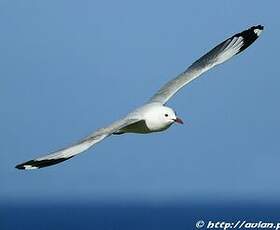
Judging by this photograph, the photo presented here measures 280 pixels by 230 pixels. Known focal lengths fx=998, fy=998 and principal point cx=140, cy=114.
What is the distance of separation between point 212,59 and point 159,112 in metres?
0.80

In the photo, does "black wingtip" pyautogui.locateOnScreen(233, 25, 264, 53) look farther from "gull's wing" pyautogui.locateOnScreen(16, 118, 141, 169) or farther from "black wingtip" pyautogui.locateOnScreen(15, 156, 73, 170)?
"black wingtip" pyautogui.locateOnScreen(15, 156, 73, 170)

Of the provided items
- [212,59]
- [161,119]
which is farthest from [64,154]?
[212,59]

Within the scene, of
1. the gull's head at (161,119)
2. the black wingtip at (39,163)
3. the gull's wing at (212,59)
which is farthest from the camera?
the gull's wing at (212,59)

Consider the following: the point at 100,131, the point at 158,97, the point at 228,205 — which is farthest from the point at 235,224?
the point at 228,205

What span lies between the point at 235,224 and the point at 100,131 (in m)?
1.57

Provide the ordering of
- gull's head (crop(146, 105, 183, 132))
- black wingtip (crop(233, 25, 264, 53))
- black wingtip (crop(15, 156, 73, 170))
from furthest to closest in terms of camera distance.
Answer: black wingtip (crop(233, 25, 264, 53))
gull's head (crop(146, 105, 183, 132))
black wingtip (crop(15, 156, 73, 170))

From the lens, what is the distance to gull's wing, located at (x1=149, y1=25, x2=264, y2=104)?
5172 millimetres

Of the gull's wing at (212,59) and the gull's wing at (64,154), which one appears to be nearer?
the gull's wing at (64,154)

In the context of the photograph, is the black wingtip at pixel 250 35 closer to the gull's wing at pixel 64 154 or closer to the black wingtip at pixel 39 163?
the gull's wing at pixel 64 154

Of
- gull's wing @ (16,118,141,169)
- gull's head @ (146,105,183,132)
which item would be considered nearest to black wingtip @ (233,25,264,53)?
gull's head @ (146,105,183,132)

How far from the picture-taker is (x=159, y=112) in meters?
4.62

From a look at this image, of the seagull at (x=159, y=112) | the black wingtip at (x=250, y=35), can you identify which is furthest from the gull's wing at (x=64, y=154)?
the black wingtip at (x=250, y=35)

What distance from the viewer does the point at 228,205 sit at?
9180 mm

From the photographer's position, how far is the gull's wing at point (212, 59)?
17.0 ft
